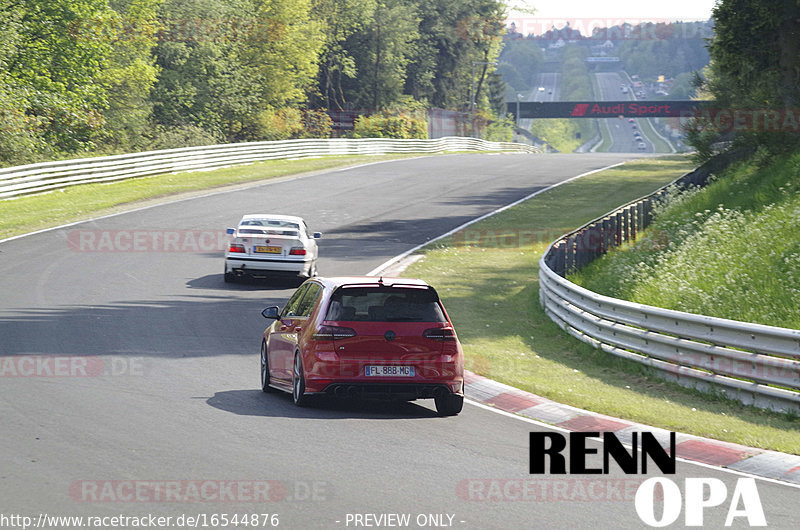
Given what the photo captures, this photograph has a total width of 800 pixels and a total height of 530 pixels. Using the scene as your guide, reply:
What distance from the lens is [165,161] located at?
1688 inches

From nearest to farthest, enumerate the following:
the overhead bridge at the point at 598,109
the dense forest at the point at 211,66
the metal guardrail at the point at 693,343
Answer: the metal guardrail at the point at 693,343 → the dense forest at the point at 211,66 → the overhead bridge at the point at 598,109

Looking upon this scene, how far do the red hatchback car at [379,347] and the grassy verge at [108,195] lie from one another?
1817cm

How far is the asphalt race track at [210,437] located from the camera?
7148 millimetres

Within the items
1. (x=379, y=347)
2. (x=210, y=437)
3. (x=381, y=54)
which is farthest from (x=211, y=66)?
(x=210, y=437)

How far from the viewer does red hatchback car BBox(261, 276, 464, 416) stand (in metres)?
10.7

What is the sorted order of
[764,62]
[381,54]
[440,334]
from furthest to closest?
[381,54], [764,62], [440,334]

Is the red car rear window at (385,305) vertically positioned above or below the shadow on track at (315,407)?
above

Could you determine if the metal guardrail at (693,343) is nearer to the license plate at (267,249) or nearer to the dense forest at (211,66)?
the license plate at (267,249)

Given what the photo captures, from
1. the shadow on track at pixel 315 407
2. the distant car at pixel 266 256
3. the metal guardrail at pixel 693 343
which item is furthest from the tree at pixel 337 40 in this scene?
the shadow on track at pixel 315 407

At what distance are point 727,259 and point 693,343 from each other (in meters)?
6.52

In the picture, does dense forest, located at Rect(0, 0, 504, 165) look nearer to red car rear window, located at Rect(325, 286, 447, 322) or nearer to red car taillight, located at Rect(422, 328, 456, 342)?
red car rear window, located at Rect(325, 286, 447, 322)

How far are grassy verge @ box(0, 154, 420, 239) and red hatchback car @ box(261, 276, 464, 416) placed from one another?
18.2 meters

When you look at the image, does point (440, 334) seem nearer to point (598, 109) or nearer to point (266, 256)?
point (266, 256)

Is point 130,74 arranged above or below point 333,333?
above
